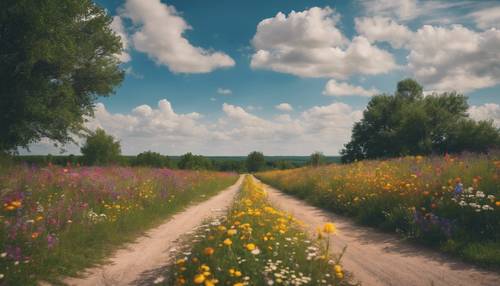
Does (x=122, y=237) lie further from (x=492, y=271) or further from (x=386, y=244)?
(x=492, y=271)

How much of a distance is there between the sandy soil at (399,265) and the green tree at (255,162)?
12646 centimetres

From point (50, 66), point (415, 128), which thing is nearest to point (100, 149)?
point (50, 66)

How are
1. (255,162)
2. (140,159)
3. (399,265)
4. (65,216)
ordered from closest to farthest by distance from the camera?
1. (399,265)
2. (65,216)
3. (140,159)
4. (255,162)

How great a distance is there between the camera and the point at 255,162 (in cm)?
13488

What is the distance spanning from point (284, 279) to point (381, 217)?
235 inches

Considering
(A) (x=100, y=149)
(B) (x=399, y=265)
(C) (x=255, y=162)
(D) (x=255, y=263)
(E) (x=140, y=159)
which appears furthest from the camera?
(C) (x=255, y=162)

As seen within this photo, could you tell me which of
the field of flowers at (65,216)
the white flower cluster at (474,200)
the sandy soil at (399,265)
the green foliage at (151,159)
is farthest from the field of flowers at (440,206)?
the green foliage at (151,159)

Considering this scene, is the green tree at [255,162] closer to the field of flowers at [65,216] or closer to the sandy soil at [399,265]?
the field of flowers at [65,216]

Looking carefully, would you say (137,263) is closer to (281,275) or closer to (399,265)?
(281,275)

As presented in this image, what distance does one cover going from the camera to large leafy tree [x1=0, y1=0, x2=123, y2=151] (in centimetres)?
1374

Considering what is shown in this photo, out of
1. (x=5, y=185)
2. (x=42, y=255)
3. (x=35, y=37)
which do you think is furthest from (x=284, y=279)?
(x=35, y=37)

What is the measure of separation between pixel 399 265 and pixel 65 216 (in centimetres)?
718

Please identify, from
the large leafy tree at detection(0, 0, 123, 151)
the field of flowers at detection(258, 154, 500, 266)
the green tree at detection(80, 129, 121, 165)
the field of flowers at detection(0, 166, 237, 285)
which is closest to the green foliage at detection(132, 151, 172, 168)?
the green tree at detection(80, 129, 121, 165)

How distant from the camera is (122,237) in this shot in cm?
766
